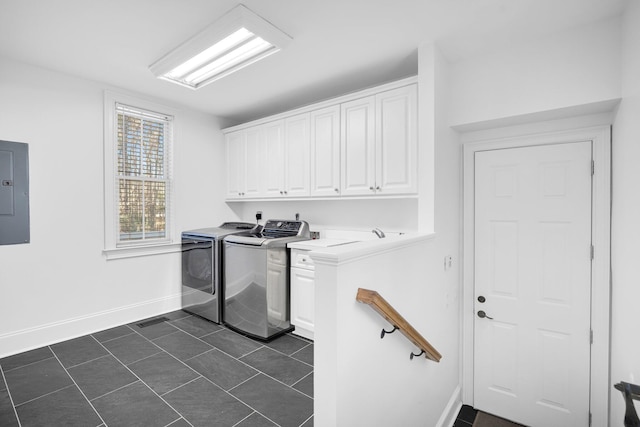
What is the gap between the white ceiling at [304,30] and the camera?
1.93 metres

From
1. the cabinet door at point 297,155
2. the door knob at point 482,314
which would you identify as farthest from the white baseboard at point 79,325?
the door knob at point 482,314

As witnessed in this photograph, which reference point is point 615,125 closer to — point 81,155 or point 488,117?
point 488,117

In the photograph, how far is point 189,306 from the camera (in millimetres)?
3869

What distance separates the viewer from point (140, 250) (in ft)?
11.8

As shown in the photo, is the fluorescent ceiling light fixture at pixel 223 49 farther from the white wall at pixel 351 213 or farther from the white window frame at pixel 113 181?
the white wall at pixel 351 213

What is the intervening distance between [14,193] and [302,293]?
2.72 meters

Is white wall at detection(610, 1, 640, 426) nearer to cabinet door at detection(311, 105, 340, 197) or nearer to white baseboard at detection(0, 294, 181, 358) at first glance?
cabinet door at detection(311, 105, 340, 197)

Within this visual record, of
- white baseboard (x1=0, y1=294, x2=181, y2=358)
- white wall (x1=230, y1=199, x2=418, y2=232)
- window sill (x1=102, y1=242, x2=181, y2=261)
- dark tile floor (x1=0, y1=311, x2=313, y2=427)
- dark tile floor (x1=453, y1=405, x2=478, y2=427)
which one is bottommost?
dark tile floor (x1=453, y1=405, x2=478, y2=427)

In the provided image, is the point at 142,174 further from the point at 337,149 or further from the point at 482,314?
the point at 482,314

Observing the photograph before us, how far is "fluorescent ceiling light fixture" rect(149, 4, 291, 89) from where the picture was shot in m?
2.03

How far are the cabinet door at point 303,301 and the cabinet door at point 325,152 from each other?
853 mm

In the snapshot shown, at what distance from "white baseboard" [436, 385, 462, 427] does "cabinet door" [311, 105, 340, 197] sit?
78.7 inches

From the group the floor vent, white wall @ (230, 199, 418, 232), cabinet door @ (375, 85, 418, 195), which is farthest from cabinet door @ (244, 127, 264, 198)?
the floor vent

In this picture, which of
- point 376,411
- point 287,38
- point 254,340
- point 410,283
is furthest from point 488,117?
point 254,340
